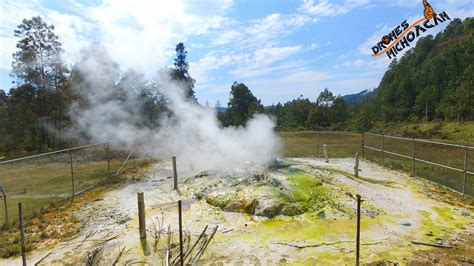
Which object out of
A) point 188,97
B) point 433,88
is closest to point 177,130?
point 188,97

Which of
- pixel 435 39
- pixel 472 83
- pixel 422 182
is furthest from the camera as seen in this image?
pixel 435 39

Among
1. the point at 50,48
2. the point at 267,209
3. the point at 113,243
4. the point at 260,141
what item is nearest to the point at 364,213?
the point at 267,209

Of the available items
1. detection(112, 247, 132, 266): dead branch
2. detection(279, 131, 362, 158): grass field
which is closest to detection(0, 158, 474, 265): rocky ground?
detection(112, 247, 132, 266): dead branch

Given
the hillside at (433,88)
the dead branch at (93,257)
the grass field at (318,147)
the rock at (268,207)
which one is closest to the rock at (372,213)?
the rock at (268,207)

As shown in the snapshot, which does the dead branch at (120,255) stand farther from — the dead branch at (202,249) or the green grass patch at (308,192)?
the green grass patch at (308,192)

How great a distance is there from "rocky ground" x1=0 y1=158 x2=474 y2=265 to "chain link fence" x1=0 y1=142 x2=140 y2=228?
1330 mm

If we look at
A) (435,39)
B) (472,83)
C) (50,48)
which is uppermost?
(435,39)

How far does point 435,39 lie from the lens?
69938 mm

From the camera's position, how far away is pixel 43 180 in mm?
11328

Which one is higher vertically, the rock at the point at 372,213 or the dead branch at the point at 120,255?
the rock at the point at 372,213

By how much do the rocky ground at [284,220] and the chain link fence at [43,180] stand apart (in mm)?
1330

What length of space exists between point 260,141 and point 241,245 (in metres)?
8.64

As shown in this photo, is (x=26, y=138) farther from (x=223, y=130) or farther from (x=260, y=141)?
(x=260, y=141)

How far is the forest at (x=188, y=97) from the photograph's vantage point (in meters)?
22.4
